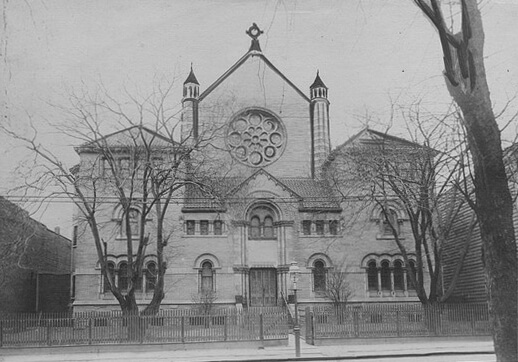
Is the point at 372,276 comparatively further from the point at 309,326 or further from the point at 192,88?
the point at 192,88

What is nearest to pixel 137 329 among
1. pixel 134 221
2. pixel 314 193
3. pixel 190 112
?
pixel 134 221

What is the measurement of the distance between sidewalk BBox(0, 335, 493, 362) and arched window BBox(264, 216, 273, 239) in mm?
9874

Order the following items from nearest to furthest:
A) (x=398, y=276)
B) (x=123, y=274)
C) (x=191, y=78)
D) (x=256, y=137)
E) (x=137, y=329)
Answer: (x=137, y=329)
(x=191, y=78)
(x=256, y=137)
(x=123, y=274)
(x=398, y=276)

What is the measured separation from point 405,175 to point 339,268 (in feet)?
24.9

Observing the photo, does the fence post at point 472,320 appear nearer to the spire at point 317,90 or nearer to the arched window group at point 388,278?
the arched window group at point 388,278

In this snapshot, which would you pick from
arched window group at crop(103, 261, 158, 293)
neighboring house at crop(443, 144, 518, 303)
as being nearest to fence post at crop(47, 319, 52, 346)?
arched window group at crop(103, 261, 158, 293)

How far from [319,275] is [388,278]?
3584 mm

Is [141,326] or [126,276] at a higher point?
[126,276]

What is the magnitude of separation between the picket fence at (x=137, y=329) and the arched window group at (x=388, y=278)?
34.7 ft

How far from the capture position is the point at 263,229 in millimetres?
30875

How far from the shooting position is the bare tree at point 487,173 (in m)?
8.38

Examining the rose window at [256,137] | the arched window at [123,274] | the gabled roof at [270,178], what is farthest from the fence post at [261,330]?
the arched window at [123,274]

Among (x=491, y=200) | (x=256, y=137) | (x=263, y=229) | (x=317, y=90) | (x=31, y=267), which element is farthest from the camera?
(x=31, y=267)

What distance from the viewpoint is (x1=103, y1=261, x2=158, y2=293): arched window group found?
3006 centimetres
